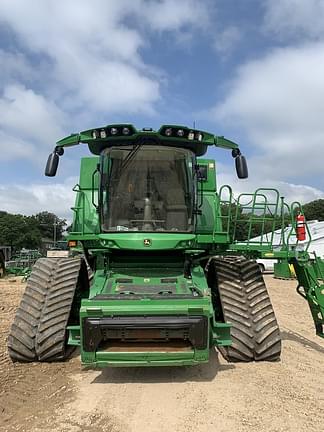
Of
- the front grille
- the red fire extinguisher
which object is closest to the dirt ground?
the front grille

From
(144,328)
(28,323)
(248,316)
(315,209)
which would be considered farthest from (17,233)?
(144,328)

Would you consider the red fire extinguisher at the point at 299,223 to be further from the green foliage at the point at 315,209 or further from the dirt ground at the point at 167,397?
the green foliage at the point at 315,209

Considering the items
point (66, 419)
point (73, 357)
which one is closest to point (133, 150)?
point (73, 357)

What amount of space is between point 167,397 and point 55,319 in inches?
78.5

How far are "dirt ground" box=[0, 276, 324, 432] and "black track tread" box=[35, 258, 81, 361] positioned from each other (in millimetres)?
217

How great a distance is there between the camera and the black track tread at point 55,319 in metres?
6.18

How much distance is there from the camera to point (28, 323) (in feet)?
20.6

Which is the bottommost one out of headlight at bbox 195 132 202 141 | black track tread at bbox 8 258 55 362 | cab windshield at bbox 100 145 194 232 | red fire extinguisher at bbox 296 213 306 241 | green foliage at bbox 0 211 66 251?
black track tread at bbox 8 258 55 362

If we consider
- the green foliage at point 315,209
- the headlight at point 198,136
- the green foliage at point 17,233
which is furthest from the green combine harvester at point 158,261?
the green foliage at point 315,209

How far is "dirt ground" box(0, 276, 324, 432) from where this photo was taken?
4363 millimetres

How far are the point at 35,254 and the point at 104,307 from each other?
3749 centimetres

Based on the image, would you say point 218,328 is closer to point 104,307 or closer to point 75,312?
point 104,307

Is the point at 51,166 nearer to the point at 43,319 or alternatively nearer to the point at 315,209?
the point at 43,319

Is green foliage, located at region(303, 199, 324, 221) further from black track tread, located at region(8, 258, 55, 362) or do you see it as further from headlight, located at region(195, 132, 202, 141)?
black track tread, located at region(8, 258, 55, 362)
